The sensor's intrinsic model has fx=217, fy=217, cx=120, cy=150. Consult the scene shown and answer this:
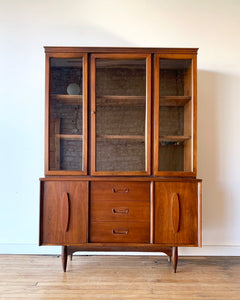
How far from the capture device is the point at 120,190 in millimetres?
1561

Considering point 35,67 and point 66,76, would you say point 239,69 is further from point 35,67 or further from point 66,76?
point 35,67

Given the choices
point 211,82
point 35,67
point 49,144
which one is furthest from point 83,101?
point 211,82

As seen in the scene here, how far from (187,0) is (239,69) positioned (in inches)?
30.3

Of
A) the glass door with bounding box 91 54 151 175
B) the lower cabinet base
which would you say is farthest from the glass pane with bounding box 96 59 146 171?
the lower cabinet base

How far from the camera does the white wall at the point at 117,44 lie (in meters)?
1.93

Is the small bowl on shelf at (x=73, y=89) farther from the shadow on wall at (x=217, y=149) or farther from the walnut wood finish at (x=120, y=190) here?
the shadow on wall at (x=217, y=149)

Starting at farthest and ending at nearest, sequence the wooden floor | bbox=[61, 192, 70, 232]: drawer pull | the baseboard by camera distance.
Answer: the baseboard, bbox=[61, 192, 70, 232]: drawer pull, the wooden floor

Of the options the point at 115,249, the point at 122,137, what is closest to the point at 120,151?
the point at 122,137

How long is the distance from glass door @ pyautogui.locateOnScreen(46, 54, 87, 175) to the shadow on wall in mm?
1044

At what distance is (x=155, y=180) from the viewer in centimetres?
155

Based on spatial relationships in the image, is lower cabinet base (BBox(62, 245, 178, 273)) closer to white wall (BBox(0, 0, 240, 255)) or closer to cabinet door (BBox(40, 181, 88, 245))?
cabinet door (BBox(40, 181, 88, 245))

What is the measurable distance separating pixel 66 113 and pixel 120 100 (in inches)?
16.3

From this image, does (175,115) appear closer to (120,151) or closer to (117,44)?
(120,151)

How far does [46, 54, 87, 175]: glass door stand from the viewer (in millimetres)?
1591
